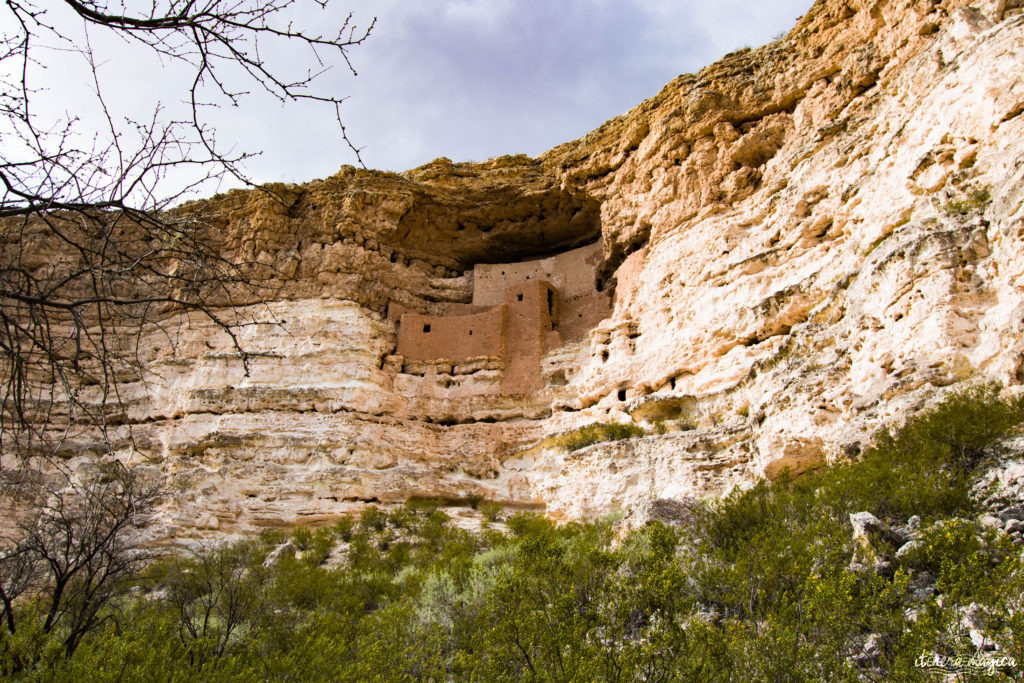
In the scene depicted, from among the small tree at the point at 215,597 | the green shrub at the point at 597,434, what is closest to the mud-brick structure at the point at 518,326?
the green shrub at the point at 597,434

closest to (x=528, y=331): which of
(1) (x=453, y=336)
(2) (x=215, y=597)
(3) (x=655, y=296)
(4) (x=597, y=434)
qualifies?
(1) (x=453, y=336)

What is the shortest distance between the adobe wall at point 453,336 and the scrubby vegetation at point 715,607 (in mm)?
10418

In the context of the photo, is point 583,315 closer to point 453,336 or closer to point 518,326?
point 518,326

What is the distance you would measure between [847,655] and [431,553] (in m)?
7.53

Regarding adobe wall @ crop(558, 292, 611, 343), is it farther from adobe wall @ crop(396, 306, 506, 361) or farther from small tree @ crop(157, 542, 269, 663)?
small tree @ crop(157, 542, 269, 663)

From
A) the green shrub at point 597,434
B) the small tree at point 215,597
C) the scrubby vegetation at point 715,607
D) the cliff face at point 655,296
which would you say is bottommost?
the small tree at point 215,597

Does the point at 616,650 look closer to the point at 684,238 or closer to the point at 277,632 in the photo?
the point at 277,632

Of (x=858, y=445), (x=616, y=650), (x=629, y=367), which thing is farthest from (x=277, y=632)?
A: (x=629, y=367)

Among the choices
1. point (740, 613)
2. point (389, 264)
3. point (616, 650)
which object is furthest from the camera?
point (389, 264)

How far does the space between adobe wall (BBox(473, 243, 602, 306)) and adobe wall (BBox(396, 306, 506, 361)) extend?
1.70 m

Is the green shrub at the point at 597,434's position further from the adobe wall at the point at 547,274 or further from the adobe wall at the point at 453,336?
the adobe wall at the point at 547,274

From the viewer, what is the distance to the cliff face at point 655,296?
26.8 feet

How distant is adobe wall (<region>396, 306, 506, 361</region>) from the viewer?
715 inches

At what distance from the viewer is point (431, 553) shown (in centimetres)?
1045
